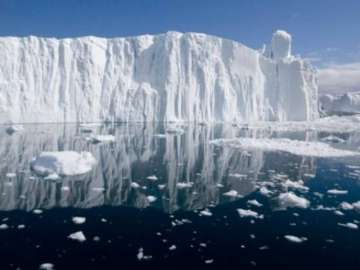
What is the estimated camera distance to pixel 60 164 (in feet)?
44.0

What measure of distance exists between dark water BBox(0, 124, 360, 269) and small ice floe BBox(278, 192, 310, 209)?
0.20 meters

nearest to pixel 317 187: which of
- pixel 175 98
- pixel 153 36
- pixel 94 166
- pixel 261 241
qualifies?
pixel 261 241

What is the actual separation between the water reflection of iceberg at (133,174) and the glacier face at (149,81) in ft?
61.3

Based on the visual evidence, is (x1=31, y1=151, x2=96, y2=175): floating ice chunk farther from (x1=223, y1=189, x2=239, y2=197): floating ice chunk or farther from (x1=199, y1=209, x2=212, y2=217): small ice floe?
(x1=199, y1=209, x2=212, y2=217): small ice floe

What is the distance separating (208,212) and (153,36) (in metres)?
43.5

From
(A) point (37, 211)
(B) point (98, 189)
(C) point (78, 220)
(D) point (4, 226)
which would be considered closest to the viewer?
(D) point (4, 226)

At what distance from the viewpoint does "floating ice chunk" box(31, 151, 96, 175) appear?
13.2 meters

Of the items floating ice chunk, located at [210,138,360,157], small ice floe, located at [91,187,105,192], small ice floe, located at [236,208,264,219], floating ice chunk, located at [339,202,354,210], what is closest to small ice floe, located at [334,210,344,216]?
floating ice chunk, located at [339,202,354,210]

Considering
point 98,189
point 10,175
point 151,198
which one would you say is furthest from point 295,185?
point 10,175

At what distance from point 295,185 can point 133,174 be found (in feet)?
19.6

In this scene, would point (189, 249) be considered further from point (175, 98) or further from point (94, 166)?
point (175, 98)

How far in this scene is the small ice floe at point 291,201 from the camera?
10094 millimetres

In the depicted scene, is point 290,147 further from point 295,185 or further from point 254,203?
point 254,203

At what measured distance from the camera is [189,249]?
7.02m
